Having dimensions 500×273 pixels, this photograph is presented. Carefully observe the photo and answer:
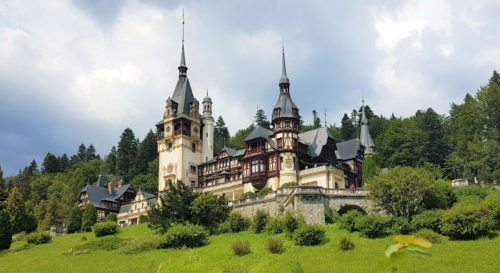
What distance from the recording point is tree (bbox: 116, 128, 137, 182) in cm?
11288

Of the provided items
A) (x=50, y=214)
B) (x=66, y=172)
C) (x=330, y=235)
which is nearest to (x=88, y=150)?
(x=66, y=172)

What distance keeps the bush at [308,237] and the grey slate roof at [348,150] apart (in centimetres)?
2881

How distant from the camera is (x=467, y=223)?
42.9 meters

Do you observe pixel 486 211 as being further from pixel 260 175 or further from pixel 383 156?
pixel 383 156

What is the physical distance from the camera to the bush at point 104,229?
6019 cm

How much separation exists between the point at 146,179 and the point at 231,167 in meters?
33.5

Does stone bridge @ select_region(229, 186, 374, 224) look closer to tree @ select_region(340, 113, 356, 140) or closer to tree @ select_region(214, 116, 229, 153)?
tree @ select_region(340, 113, 356, 140)

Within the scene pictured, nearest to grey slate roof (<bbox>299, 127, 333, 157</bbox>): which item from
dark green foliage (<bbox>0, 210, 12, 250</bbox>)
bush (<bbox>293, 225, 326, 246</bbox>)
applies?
bush (<bbox>293, 225, 326, 246</bbox>)

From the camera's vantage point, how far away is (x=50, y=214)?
279 feet

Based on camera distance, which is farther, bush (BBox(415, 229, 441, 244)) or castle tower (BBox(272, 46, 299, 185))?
castle tower (BBox(272, 46, 299, 185))

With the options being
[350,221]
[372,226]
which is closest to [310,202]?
[350,221]

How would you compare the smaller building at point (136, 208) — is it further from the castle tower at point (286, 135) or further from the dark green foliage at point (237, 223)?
the dark green foliage at point (237, 223)

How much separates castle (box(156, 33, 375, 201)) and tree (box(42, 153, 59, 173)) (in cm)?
6143

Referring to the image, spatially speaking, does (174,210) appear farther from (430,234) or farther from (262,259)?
(430,234)
